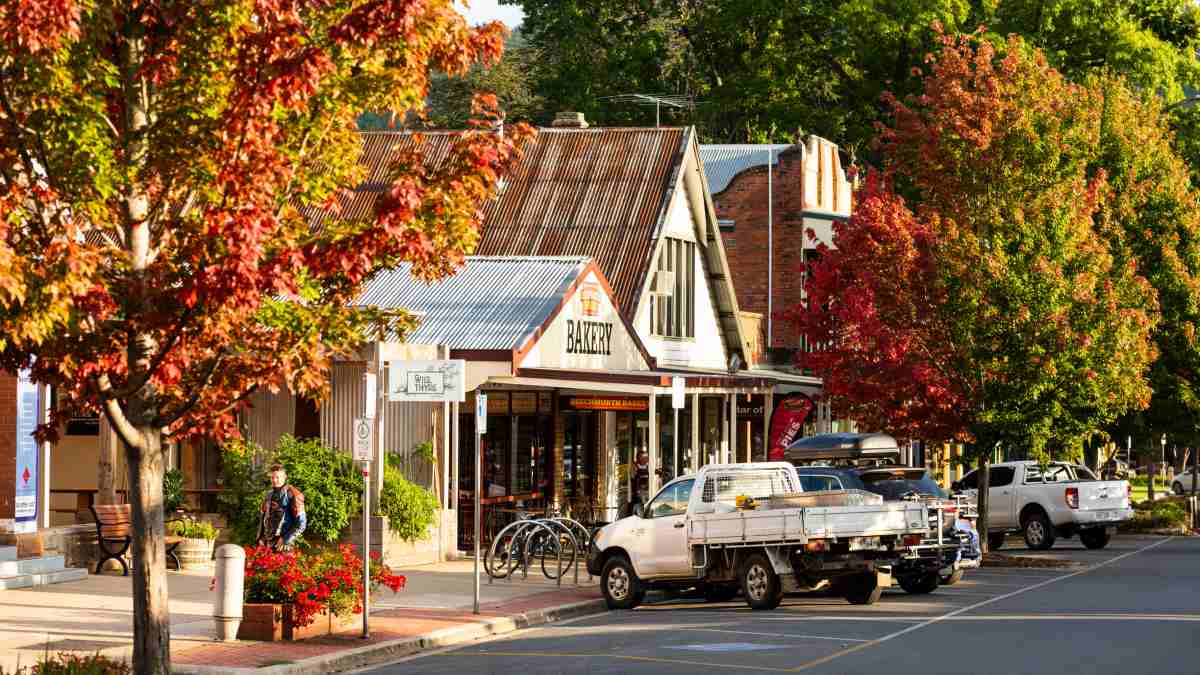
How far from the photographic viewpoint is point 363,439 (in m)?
19.5

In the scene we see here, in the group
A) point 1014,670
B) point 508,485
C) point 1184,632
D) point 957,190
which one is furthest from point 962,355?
point 1014,670

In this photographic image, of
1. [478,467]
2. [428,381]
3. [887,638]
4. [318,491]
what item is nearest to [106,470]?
[318,491]

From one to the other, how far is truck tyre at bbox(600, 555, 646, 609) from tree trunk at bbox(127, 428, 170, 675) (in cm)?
1055

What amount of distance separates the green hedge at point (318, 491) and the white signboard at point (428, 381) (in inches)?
230

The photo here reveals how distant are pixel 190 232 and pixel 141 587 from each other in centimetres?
272

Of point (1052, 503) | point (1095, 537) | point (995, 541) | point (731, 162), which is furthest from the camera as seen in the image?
point (731, 162)

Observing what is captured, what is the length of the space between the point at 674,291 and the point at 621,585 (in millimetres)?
17797

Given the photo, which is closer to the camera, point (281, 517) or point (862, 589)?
point (281, 517)

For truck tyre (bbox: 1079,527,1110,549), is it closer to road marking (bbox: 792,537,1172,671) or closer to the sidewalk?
road marking (bbox: 792,537,1172,671)

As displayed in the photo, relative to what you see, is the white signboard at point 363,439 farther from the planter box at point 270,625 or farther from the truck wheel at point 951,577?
the truck wheel at point 951,577

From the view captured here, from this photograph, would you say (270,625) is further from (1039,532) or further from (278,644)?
(1039,532)

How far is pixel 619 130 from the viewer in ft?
140

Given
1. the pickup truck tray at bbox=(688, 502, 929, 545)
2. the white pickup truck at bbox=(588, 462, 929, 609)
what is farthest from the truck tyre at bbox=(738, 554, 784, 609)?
the pickup truck tray at bbox=(688, 502, 929, 545)

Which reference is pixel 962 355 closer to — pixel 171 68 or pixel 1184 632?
pixel 1184 632
